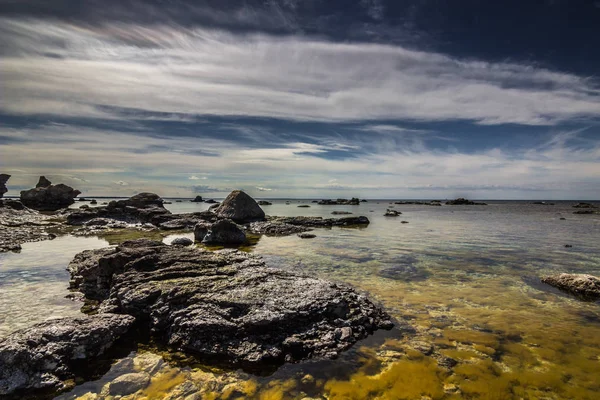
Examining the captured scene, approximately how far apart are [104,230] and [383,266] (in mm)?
38842

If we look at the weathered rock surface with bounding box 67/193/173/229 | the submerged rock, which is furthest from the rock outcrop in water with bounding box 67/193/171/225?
the submerged rock

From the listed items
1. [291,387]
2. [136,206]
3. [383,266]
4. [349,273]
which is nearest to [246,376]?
[291,387]

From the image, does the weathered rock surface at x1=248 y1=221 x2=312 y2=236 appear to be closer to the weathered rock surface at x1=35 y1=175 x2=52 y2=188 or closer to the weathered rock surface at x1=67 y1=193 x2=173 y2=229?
the weathered rock surface at x1=67 y1=193 x2=173 y2=229

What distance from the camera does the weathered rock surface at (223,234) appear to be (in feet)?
102

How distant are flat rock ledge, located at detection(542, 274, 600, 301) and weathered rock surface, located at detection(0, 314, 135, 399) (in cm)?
2074

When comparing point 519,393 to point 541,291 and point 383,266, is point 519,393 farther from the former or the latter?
point 383,266

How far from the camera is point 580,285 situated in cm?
1529

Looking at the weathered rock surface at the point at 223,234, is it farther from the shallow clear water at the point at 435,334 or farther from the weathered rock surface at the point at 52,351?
the weathered rock surface at the point at 52,351

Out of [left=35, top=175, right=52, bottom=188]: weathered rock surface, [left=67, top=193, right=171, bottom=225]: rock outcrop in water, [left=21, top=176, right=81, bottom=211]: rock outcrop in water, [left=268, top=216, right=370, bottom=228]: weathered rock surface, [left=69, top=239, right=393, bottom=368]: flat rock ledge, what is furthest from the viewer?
[left=35, top=175, right=52, bottom=188]: weathered rock surface

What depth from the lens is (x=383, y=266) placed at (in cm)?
2131

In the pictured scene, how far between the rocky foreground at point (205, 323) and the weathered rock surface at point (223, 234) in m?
16.9

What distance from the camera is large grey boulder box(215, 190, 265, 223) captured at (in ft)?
Answer: 164

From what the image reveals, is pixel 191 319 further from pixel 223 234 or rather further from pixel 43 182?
pixel 43 182

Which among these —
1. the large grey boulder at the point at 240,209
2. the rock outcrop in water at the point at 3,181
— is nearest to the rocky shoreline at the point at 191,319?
the large grey boulder at the point at 240,209
